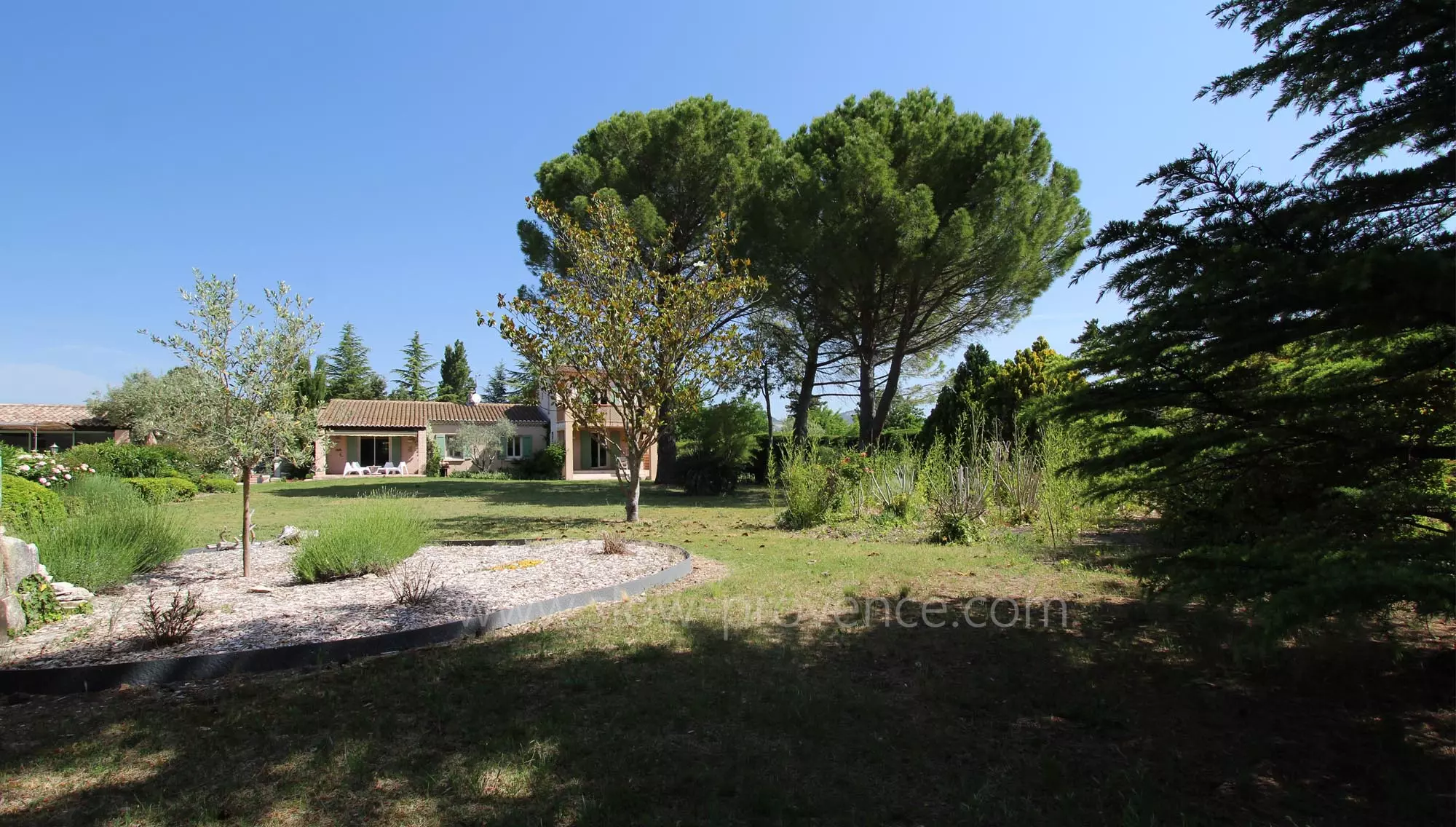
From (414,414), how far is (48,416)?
17.8 metres

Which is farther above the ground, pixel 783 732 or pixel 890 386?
pixel 890 386

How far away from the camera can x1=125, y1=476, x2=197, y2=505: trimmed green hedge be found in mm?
15787

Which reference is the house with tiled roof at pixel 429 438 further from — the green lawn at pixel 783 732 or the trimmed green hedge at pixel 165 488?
the green lawn at pixel 783 732

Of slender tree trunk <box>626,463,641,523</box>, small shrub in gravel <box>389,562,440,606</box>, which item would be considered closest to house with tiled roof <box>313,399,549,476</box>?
slender tree trunk <box>626,463,641,523</box>

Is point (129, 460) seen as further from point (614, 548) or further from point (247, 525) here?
point (614, 548)

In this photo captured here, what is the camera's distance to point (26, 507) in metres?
7.46

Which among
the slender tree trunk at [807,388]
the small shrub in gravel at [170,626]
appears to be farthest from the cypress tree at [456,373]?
the small shrub in gravel at [170,626]

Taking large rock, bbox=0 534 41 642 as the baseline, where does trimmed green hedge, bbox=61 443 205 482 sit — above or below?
above

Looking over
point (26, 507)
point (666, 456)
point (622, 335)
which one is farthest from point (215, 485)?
point (622, 335)

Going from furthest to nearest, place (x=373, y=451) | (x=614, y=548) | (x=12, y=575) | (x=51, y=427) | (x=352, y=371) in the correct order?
(x=352, y=371) → (x=51, y=427) → (x=373, y=451) → (x=614, y=548) → (x=12, y=575)

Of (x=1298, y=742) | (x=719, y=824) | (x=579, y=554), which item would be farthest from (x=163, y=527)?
(x=1298, y=742)

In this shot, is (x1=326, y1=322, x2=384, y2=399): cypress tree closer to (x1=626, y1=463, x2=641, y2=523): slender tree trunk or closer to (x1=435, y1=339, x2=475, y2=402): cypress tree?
(x1=435, y1=339, x2=475, y2=402): cypress tree

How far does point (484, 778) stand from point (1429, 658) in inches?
193

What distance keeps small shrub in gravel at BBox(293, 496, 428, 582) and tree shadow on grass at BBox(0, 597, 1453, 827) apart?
8.53 ft
